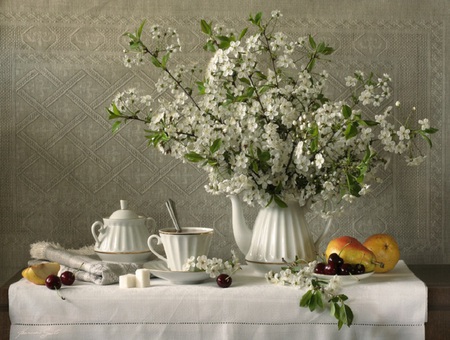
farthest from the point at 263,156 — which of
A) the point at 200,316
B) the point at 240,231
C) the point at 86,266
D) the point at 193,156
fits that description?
the point at 86,266

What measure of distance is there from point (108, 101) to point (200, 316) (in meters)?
0.87

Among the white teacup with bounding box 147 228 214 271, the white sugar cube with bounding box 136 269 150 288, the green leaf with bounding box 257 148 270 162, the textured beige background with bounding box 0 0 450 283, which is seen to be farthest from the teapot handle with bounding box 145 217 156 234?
the green leaf with bounding box 257 148 270 162

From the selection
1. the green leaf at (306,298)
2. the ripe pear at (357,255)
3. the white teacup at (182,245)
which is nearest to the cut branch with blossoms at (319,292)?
the green leaf at (306,298)

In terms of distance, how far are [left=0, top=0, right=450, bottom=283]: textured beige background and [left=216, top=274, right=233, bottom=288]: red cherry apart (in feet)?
1.78

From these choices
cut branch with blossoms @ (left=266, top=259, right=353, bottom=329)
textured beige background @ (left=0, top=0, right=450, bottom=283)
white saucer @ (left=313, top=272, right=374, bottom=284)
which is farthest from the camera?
textured beige background @ (left=0, top=0, right=450, bottom=283)

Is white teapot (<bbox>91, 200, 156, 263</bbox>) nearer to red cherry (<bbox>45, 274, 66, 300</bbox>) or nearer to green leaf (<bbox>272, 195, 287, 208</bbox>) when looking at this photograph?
red cherry (<bbox>45, 274, 66, 300</bbox>)

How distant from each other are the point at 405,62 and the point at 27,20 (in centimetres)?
120

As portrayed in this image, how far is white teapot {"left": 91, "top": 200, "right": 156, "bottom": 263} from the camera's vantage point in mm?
2109

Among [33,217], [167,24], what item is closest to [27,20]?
[167,24]

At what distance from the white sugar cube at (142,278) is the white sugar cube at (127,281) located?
0.5 inches

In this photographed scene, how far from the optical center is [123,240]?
2113mm

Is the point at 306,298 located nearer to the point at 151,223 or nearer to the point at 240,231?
the point at 240,231

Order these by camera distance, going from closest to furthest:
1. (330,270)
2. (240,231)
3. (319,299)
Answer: (319,299) → (330,270) → (240,231)

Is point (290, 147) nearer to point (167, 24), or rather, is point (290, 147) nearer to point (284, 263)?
point (284, 263)
